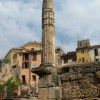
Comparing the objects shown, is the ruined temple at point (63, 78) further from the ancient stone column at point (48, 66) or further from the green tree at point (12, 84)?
the green tree at point (12, 84)

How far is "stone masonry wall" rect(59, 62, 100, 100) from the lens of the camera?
8.69 metres

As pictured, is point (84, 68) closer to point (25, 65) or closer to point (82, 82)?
point (82, 82)

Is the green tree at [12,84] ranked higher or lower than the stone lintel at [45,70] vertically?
higher

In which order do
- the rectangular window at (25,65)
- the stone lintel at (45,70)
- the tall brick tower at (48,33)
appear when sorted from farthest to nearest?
the rectangular window at (25,65) < the tall brick tower at (48,33) < the stone lintel at (45,70)

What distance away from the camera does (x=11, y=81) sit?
50.9m

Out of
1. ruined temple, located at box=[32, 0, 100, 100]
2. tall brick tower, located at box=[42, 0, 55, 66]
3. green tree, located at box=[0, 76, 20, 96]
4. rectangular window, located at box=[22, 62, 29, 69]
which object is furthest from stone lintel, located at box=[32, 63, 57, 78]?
rectangular window, located at box=[22, 62, 29, 69]

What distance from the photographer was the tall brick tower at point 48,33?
1032 cm

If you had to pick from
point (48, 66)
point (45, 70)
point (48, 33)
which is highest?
point (48, 33)

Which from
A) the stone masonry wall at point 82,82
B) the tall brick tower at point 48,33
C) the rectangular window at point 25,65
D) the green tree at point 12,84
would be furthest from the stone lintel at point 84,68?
the rectangular window at point 25,65

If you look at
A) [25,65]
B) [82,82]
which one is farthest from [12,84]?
[82,82]

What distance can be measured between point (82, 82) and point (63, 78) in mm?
797

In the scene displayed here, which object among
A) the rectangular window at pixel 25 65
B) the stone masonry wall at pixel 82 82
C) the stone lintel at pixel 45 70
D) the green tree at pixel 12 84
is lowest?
the stone masonry wall at pixel 82 82

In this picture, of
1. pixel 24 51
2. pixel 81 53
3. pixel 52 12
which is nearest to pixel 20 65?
pixel 24 51

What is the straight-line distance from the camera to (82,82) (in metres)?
8.97
